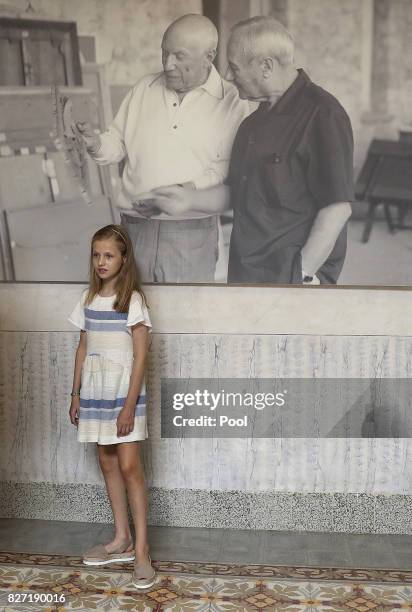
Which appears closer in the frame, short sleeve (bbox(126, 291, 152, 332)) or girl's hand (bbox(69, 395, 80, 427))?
short sleeve (bbox(126, 291, 152, 332))

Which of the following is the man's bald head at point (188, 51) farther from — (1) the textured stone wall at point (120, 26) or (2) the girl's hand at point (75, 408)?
(2) the girl's hand at point (75, 408)

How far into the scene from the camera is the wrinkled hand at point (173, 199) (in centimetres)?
358

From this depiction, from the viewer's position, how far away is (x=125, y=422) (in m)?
3.10

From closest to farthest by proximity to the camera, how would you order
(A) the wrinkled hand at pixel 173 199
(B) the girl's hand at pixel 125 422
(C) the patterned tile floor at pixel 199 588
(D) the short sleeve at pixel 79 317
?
1. (C) the patterned tile floor at pixel 199 588
2. (B) the girl's hand at pixel 125 422
3. (D) the short sleeve at pixel 79 317
4. (A) the wrinkled hand at pixel 173 199

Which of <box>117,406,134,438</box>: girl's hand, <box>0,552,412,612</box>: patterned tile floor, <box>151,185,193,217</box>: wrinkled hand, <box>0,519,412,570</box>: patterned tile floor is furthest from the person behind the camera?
<box>151,185,193,217</box>: wrinkled hand

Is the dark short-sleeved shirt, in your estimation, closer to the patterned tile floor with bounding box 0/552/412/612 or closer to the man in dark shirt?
the man in dark shirt

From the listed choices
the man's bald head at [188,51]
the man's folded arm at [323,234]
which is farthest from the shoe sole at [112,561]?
the man's bald head at [188,51]

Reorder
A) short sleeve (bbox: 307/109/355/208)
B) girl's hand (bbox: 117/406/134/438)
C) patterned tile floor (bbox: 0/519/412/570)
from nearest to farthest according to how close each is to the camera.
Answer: girl's hand (bbox: 117/406/134/438)
patterned tile floor (bbox: 0/519/412/570)
short sleeve (bbox: 307/109/355/208)

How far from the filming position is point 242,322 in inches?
143

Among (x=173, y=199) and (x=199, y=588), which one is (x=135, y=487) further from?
(x=173, y=199)

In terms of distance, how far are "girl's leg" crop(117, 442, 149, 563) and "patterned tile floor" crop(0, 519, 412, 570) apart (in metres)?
0.20

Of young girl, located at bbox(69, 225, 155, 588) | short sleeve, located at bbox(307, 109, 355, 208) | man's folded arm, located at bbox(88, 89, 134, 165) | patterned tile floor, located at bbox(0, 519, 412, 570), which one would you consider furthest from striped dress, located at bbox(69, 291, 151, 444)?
short sleeve, located at bbox(307, 109, 355, 208)

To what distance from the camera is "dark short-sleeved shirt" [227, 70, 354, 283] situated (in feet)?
11.4

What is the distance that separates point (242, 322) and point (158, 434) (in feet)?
2.07
